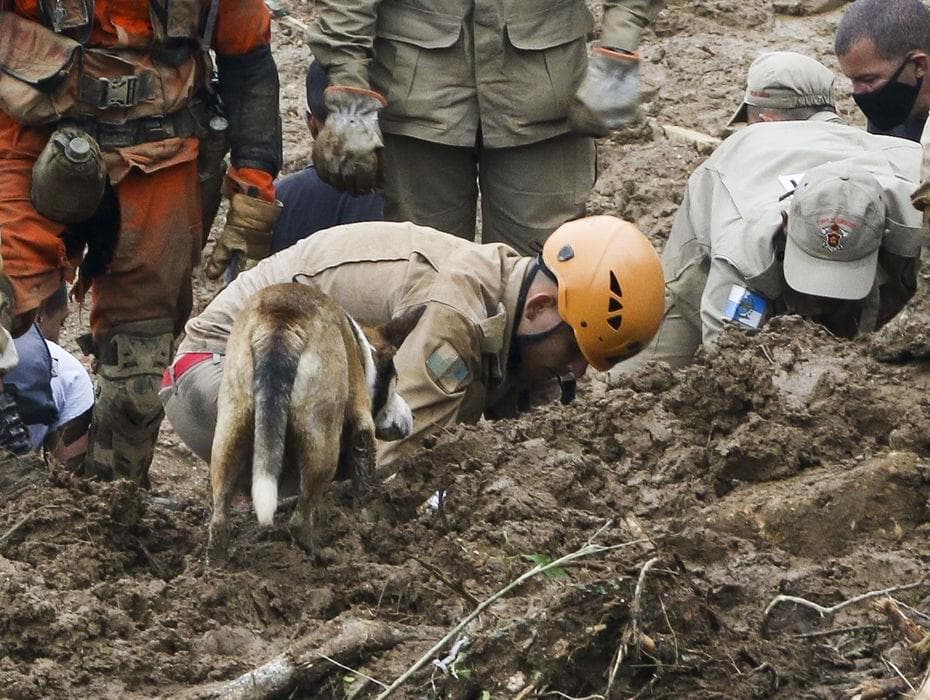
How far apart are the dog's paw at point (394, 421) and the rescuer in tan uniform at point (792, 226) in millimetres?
1474

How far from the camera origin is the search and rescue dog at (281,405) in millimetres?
4355

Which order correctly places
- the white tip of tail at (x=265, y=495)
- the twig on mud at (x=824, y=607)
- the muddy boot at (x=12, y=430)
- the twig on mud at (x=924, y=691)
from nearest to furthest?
1. the twig on mud at (x=924, y=691)
2. the twig on mud at (x=824, y=607)
3. the white tip of tail at (x=265, y=495)
4. the muddy boot at (x=12, y=430)

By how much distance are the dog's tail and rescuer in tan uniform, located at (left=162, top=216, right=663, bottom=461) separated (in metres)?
0.90

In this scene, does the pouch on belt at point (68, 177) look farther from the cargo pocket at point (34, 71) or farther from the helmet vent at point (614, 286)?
the helmet vent at point (614, 286)

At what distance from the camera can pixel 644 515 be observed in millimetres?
4785

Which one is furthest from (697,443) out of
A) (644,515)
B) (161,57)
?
(161,57)

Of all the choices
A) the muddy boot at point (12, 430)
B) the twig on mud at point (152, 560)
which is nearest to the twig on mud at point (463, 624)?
the twig on mud at point (152, 560)

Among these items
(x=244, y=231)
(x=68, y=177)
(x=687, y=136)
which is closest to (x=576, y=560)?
(x=68, y=177)

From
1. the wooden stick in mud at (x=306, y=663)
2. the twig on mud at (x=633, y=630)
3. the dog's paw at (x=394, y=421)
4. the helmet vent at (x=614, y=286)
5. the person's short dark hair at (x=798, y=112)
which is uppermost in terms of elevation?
the twig on mud at (x=633, y=630)

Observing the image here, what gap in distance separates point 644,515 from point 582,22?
105 inches

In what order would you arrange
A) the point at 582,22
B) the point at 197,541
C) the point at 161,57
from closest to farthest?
1. the point at 197,541
2. the point at 161,57
3. the point at 582,22

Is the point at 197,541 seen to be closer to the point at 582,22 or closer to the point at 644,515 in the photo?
the point at 644,515

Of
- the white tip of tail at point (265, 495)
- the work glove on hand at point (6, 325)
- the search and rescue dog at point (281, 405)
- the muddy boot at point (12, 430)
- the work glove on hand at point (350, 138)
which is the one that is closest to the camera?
the white tip of tail at point (265, 495)

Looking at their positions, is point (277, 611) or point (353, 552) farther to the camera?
point (353, 552)
